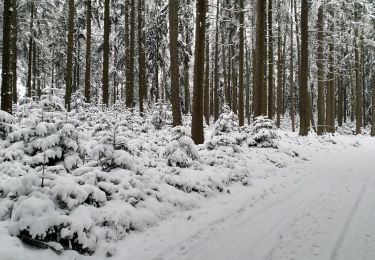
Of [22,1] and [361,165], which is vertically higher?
[22,1]

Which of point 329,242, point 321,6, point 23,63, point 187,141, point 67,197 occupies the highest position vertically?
point 321,6

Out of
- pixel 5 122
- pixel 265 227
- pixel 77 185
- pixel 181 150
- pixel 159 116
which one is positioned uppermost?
pixel 159 116

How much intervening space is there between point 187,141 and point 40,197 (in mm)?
4462

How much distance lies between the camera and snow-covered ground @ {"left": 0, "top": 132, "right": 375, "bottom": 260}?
502 cm

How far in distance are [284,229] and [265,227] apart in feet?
1.07

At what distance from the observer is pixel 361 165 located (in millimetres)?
13508

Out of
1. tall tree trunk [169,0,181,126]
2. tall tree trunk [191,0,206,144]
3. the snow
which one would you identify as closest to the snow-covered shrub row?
the snow

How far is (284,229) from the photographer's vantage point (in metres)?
6.02

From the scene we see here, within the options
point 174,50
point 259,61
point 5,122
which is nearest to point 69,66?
point 174,50

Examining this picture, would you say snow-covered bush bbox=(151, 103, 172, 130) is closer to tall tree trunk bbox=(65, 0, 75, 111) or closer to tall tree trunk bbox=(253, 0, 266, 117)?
tall tree trunk bbox=(65, 0, 75, 111)

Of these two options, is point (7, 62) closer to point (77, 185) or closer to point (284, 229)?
point (77, 185)

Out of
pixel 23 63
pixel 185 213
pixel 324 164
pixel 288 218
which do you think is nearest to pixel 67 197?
pixel 185 213

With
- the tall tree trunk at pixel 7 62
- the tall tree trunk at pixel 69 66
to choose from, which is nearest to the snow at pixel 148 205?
the tall tree trunk at pixel 7 62

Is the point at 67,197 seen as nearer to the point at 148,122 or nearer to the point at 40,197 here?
the point at 40,197
